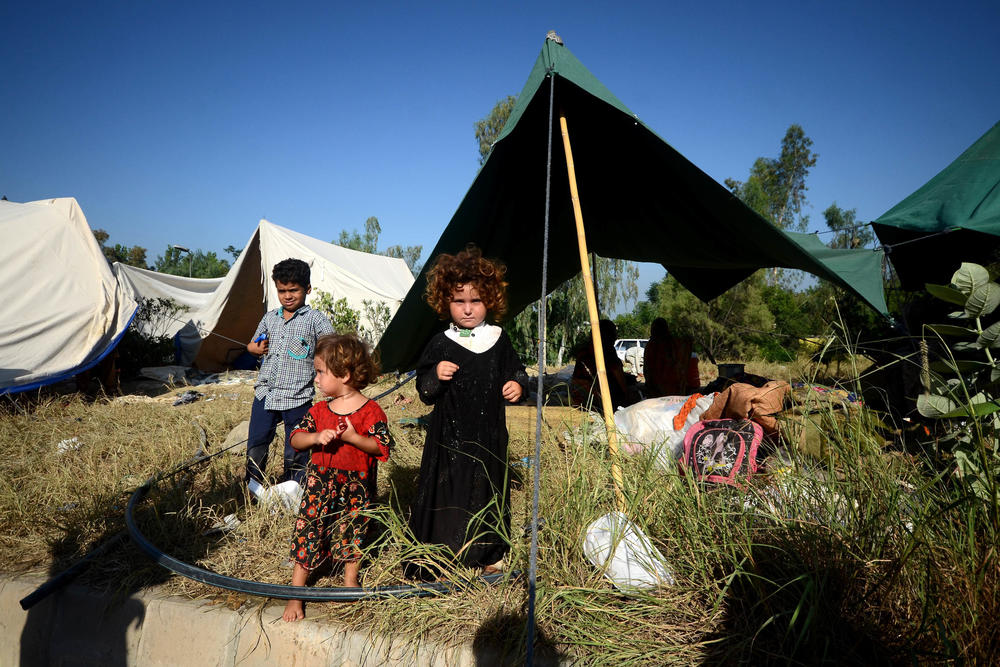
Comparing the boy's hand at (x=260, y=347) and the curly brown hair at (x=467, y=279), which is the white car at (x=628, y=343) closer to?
the boy's hand at (x=260, y=347)

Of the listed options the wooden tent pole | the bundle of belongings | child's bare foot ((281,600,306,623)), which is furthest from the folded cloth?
child's bare foot ((281,600,306,623))

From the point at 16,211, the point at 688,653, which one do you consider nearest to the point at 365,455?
the point at 688,653

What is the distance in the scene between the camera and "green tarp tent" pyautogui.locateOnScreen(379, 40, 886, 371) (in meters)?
3.27

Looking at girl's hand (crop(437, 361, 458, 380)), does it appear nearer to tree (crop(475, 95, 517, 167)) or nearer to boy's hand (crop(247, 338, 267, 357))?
boy's hand (crop(247, 338, 267, 357))

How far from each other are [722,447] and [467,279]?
1.57 metres

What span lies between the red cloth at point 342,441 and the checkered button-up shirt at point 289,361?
95 cm

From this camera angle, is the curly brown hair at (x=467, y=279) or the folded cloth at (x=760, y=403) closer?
→ the curly brown hair at (x=467, y=279)

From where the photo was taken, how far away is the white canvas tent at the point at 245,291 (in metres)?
9.87

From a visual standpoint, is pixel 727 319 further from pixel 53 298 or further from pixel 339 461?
pixel 53 298

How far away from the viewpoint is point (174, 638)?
199 cm

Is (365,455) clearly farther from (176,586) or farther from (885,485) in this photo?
(885,485)

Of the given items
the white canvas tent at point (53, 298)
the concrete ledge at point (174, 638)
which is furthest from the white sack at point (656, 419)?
the white canvas tent at point (53, 298)

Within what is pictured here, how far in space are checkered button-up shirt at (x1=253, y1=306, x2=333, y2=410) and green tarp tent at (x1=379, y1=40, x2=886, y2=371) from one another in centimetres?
77

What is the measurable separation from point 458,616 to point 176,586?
1292 mm
